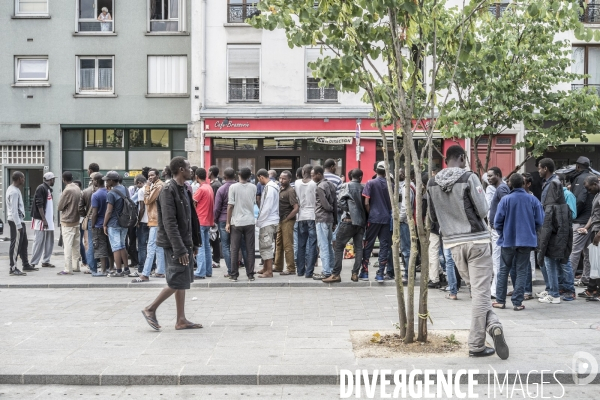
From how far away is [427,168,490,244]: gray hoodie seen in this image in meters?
7.42

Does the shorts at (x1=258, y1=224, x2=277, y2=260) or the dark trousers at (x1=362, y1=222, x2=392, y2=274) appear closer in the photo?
the dark trousers at (x1=362, y1=222, x2=392, y2=274)

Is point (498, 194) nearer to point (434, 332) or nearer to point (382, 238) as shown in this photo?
point (382, 238)

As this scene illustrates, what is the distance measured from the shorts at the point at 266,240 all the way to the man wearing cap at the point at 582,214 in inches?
205

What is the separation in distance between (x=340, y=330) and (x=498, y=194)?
376 cm

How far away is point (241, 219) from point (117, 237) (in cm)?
247

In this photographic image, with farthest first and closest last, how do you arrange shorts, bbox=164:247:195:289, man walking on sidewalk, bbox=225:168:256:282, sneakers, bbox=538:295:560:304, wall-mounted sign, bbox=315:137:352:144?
wall-mounted sign, bbox=315:137:352:144 < man walking on sidewalk, bbox=225:168:256:282 < sneakers, bbox=538:295:560:304 < shorts, bbox=164:247:195:289

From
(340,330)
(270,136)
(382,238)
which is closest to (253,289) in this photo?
(382,238)

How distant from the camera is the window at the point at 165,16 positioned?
29.9 meters

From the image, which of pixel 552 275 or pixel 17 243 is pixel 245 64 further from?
pixel 552 275

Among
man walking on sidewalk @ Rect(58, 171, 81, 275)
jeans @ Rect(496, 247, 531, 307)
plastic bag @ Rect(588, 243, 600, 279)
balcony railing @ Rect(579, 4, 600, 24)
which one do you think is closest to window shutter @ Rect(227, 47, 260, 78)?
balcony railing @ Rect(579, 4, 600, 24)

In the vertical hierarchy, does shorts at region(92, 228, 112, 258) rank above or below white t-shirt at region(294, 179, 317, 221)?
below

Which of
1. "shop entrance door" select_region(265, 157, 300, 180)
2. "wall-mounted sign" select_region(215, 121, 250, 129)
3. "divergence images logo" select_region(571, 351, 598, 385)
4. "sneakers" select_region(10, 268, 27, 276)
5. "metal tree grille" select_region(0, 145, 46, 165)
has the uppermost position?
"wall-mounted sign" select_region(215, 121, 250, 129)

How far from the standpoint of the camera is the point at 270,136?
93.0 feet

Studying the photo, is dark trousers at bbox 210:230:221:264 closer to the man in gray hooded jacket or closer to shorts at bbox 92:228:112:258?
shorts at bbox 92:228:112:258
